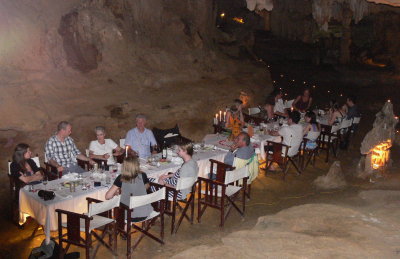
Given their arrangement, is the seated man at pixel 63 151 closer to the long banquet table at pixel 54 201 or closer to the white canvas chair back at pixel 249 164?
the long banquet table at pixel 54 201

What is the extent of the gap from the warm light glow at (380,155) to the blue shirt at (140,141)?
15.6ft

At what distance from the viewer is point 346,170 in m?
10.4

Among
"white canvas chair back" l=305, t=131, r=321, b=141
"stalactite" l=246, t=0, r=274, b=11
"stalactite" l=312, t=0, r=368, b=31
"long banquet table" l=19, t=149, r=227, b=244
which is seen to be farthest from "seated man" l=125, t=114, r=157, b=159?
"stalactite" l=312, t=0, r=368, b=31

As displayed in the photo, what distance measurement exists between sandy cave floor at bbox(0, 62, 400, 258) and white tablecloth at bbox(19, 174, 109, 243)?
534 millimetres

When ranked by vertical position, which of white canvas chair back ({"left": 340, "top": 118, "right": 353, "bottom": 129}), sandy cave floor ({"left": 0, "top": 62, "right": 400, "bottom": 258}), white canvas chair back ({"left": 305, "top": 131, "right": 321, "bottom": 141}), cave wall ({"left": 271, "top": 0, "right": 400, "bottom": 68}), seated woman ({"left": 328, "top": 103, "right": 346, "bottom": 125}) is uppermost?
cave wall ({"left": 271, "top": 0, "right": 400, "bottom": 68})

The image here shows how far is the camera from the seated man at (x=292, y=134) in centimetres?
952

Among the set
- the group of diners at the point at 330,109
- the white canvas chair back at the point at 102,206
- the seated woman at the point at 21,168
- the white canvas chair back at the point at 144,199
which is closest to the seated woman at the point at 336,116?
the group of diners at the point at 330,109

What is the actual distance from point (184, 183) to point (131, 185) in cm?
93

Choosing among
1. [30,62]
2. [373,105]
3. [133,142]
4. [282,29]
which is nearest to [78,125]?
[30,62]

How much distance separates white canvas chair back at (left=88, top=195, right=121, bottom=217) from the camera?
5557mm

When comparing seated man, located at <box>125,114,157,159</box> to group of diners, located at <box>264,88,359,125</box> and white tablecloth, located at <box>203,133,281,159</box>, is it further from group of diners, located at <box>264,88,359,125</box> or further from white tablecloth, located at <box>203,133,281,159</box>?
group of diners, located at <box>264,88,359,125</box>

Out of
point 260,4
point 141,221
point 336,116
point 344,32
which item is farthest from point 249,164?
point 344,32

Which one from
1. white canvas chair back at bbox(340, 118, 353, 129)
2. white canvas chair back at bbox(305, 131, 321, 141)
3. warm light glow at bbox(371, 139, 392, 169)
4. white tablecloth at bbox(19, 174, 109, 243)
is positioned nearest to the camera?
white tablecloth at bbox(19, 174, 109, 243)

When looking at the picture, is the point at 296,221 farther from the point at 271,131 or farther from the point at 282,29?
the point at 282,29
